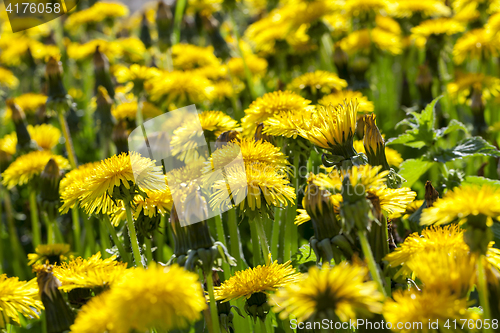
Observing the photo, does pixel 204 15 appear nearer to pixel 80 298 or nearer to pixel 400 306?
pixel 80 298

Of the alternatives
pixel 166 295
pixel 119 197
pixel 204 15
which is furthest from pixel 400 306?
pixel 204 15

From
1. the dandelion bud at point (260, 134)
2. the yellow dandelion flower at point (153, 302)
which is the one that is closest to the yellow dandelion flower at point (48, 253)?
the dandelion bud at point (260, 134)

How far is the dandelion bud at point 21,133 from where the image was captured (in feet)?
8.95

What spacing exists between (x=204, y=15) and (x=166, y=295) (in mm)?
3332

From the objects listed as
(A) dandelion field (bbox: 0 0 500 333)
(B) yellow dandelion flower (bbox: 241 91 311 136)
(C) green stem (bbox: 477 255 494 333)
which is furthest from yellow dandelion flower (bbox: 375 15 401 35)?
(C) green stem (bbox: 477 255 494 333)

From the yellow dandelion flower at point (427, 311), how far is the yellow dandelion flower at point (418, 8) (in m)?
2.93

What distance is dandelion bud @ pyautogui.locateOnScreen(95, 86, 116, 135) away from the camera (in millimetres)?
2906

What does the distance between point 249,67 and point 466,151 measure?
1967mm

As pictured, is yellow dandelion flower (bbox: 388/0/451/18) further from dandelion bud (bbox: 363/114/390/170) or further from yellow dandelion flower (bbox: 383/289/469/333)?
yellow dandelion flower (bbox: 383/289/469/333)

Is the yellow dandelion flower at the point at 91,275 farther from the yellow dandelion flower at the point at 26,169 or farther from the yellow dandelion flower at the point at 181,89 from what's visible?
the yellow dandelion flower at the point at 181,89

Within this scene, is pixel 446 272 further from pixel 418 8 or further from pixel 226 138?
pixel 418 8

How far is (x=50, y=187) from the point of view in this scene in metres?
2.16

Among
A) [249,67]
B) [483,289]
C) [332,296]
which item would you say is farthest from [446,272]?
[249,67]

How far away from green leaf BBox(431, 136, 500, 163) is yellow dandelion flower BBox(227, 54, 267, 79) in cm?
185
